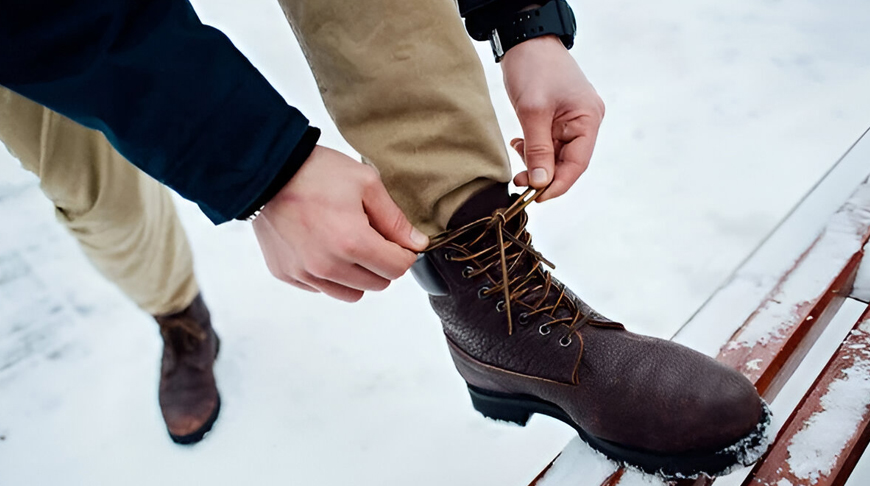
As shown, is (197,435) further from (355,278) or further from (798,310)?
(798,310)

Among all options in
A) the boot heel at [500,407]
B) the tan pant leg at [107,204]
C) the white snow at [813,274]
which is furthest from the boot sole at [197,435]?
the white snow at [813,274]

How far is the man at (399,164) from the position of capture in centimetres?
41

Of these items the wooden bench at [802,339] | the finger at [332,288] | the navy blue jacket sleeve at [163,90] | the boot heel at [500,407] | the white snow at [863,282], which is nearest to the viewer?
the navy blue jacket sleeve at [163,90]

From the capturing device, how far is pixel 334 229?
0.44m

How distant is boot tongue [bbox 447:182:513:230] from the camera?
596mm

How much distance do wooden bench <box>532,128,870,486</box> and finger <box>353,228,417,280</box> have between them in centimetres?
30

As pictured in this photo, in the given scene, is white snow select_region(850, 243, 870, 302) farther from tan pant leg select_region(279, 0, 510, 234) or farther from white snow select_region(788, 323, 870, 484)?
tan pant leg select_region(279, 0, 510, 234)

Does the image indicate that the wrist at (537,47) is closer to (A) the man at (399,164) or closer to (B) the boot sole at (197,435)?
(A) the man at (399,164)

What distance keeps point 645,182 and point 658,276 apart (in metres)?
0.29

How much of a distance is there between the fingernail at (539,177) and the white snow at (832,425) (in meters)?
0.37

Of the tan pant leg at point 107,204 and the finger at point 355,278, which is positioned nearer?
the finger at point 355,278

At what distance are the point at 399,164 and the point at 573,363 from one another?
272 millimetres

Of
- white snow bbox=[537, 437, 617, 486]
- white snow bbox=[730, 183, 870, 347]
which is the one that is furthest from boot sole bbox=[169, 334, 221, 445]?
white snow bbox=[730, 183, 870, 347]

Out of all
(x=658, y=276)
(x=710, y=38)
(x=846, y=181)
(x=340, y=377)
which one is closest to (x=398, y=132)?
(x=340, y=377)
